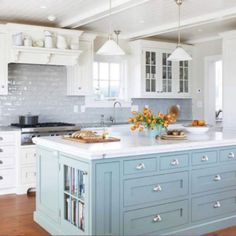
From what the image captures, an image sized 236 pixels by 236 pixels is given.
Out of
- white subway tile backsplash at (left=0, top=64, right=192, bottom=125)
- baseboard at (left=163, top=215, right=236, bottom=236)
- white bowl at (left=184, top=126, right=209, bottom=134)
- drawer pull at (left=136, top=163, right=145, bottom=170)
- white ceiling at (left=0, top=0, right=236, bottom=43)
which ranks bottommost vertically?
baseboard at (left=163, top=215, right=236, bottom=236)

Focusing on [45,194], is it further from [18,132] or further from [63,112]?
[63,112]

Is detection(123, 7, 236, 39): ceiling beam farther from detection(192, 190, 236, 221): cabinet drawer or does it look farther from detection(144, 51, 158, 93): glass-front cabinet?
detection(192, 190, 236, 221): cabinet drawer

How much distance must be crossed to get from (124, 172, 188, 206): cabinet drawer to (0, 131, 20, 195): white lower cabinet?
257 centimetres

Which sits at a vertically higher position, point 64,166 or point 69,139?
point 69,139

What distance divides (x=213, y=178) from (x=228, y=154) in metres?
0.31

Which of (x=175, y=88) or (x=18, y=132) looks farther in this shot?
(x=175, y=88)

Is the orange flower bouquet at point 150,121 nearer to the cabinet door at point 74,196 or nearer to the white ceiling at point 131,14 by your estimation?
the cabinet door at point 74,196

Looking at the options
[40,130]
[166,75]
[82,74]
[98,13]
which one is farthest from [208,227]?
[166,75]

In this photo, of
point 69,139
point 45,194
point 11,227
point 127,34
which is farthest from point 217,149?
point 127,34

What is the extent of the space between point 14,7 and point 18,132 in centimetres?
168

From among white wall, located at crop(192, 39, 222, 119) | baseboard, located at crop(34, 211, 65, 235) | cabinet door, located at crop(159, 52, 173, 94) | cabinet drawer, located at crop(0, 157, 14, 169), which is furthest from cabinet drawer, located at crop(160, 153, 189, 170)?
white wall, located at crop(192, 39, 222, 119)

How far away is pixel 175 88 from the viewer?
732 centimetres

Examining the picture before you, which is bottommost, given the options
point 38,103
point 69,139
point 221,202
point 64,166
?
point 221,202

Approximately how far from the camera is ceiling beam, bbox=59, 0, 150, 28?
469 cm
